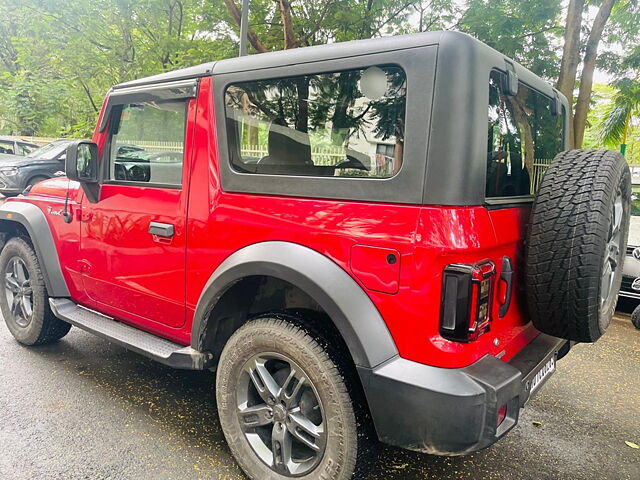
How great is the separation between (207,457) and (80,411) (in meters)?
0.95

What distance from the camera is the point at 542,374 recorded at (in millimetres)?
2189

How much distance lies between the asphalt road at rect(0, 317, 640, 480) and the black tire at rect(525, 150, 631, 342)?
3.11 ft

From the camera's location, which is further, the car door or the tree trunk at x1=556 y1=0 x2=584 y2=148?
the tree trunk at x1=556 y1=0 x2=584 y2=148

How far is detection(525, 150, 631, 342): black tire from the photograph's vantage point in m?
1.85

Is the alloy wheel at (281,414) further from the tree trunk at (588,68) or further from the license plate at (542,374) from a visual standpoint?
the tree trunk at (588,68)

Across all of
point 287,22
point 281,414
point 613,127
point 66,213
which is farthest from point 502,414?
point 613,127

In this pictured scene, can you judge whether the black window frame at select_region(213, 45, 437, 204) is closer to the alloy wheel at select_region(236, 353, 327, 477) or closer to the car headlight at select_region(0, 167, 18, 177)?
the alloy wheel at select_region(236, 353, 327, 477)

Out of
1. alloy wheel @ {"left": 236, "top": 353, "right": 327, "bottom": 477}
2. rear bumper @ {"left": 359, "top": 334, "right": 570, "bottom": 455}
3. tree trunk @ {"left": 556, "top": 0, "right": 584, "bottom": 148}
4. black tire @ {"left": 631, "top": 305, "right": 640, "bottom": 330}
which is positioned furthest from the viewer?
tree trunk @ {"left": 556, "top": 0, "right": 584, "bottom": 148}

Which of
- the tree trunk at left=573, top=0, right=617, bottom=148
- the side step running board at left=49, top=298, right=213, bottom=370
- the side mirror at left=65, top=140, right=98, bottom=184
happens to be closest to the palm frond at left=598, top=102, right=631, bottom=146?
the tree trunk at left=573, top=0, right=617, bottom=148

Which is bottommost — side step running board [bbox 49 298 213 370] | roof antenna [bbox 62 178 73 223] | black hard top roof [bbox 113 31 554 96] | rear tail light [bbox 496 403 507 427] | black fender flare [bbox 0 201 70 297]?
side step running board [bbox 49 298 213 370]

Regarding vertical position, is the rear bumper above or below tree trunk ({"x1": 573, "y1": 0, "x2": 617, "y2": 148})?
below

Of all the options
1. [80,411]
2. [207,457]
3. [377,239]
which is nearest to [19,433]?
[80,411]

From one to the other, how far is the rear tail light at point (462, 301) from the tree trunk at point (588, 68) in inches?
295

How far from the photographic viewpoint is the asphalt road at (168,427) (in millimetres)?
2369
